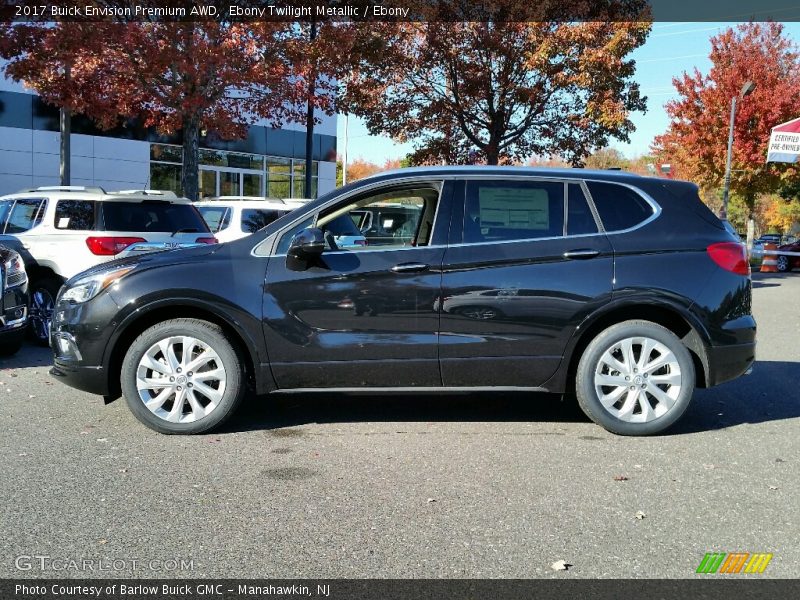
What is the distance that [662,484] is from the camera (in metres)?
4.51

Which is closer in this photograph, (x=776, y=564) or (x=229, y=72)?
(x=776, y=564)

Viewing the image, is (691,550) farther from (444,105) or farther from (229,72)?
→ (444,105)

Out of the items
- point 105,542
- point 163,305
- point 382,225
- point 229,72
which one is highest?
point 229,72

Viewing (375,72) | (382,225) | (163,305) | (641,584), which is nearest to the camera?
(641,584)

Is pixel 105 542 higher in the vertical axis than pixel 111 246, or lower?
lower

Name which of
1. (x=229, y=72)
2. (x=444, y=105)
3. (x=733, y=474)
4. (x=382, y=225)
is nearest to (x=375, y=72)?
(x=444, y=105)

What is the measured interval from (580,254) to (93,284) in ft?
11.4

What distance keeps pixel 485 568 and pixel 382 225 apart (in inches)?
123

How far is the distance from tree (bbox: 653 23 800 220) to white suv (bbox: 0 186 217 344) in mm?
31776

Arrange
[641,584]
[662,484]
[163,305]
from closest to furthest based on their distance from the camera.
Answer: [641,584]
[662,484]
[163,305]

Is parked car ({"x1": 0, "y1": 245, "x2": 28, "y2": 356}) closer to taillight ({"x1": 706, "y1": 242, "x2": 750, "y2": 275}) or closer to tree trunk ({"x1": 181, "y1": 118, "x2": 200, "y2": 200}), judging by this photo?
taillight ({"x1": 706, "y1": 242, "x2": 750, "y2": 275})

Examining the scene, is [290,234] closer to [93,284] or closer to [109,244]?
[93,284]

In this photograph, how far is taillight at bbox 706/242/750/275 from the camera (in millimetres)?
5496

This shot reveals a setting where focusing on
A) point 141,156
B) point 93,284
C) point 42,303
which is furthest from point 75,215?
point 141,156
